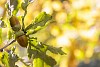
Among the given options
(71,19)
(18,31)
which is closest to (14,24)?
(18,31)

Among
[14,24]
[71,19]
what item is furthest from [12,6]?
[71,19]

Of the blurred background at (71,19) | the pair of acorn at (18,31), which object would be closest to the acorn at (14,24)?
the pair of acorn at (18,31)

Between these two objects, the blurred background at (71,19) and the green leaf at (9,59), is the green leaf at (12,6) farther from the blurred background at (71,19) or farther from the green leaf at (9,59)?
the blurred background at (71,19)

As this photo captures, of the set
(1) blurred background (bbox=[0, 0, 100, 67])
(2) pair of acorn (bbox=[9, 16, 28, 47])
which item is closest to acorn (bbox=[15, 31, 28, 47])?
(2) pair of acorn (bbox=[9, 16, 28, 47])

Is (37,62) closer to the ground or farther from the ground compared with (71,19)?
closer to the ground

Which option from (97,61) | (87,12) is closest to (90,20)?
(87,12)

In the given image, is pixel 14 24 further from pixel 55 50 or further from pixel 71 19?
pixel 71 19

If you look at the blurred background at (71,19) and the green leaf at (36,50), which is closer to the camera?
the green leaf at (36,50)

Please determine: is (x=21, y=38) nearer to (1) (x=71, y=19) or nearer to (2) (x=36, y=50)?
(2) (x=36, y=50)

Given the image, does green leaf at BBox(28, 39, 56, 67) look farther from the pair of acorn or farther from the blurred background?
the blurred background

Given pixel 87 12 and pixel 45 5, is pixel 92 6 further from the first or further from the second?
pixel 45 5

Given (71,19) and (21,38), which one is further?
(71,19)
